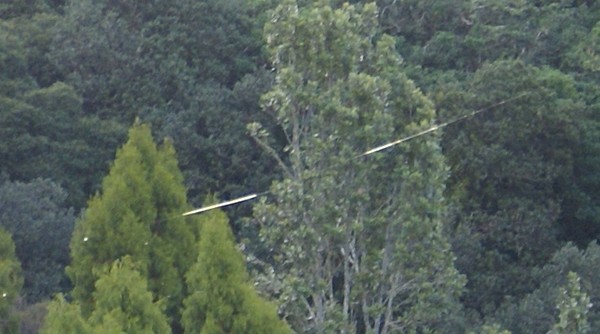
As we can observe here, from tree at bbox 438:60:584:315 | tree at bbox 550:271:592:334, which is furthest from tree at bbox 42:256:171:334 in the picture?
tree at bbox 438:60:584:315

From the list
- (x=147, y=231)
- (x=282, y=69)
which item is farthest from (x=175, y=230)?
(x=282, y=69)

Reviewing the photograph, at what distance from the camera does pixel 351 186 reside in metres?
13.3

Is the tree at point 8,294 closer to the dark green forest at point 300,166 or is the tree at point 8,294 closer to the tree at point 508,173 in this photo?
the dark green forest at point 300,166

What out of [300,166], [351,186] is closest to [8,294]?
[300,166]

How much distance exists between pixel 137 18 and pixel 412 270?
1107 centimetres

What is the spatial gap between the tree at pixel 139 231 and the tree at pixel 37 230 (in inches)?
252

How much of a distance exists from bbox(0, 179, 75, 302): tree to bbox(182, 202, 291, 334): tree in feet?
25.4

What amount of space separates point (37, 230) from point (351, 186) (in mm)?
5746

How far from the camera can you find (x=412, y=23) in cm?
2523

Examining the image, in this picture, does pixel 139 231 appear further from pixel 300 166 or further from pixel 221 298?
pixel 300 166

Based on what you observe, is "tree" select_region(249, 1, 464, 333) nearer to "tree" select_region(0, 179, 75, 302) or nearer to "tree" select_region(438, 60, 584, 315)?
"tree" select_region(0, 179, 75, 302)

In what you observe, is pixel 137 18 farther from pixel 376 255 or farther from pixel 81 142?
pixel 376 255

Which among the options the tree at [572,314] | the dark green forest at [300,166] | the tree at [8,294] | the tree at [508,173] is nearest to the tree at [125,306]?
the dark green forest at [300,166]

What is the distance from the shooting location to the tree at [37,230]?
17.4 m
